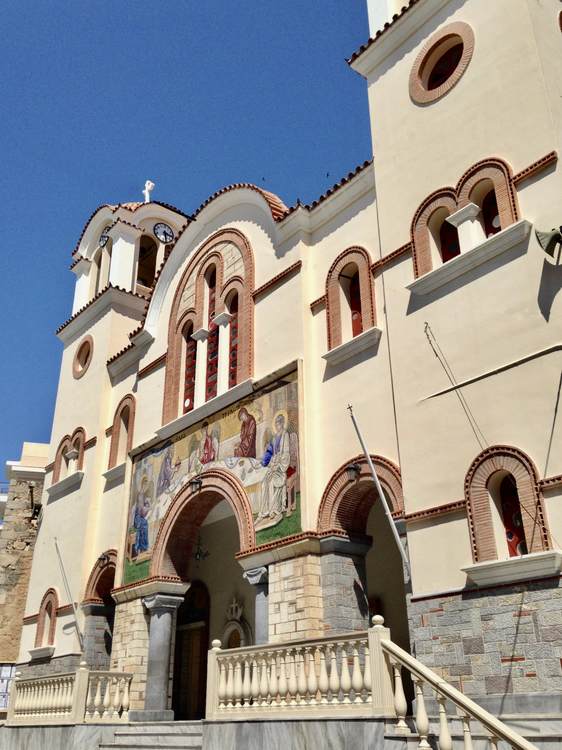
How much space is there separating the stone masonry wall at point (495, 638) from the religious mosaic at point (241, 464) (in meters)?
2.96

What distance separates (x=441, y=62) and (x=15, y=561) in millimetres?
16469

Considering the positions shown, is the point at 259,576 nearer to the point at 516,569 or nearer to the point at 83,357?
the point at 516,569

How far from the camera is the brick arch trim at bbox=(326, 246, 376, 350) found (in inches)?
453

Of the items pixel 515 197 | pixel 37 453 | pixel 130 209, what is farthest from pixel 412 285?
pixel 37 453

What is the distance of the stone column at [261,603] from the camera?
11.1 metres

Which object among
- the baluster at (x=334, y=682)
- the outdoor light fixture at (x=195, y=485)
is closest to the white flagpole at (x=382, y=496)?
the baluster at (x=334, y=682)

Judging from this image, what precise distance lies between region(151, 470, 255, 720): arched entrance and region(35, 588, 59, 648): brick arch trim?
2.79 m

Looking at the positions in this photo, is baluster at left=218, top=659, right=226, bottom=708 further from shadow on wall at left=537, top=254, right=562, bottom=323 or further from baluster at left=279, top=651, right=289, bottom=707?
shadow on wall at left=537, top=254, right=562, bottom=323

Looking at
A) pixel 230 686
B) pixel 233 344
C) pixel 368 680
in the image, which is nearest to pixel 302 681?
pixel 368 680

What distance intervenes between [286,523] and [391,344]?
3.19 m

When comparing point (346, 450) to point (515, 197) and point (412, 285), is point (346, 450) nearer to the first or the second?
point (412, 285)

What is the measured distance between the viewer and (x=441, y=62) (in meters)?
11.6

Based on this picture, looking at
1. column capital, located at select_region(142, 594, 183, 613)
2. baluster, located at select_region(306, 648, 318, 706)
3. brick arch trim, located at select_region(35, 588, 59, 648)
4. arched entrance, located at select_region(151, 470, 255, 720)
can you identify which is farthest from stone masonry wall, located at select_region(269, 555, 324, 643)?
brick arch trim, located at select_region(35, 588, 59, 648)

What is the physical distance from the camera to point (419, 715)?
6.59 m
